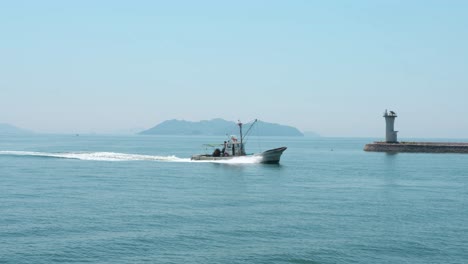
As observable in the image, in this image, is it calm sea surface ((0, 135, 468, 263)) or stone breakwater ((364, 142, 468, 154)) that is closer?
calm sea surface ((0, 135, 468, 263))

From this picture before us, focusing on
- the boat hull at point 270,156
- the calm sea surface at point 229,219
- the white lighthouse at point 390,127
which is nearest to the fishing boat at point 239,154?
the boat hull at point 270,156

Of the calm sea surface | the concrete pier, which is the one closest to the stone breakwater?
the concrete pier

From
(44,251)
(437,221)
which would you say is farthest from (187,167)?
(44,251)

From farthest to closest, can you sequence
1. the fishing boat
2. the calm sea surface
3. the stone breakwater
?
the stone breakwater, the fishing boat, the calm sea surface

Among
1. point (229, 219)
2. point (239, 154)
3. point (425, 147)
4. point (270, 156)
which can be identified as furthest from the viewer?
point (425, 147)

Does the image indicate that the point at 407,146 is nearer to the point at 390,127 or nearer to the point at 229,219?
the point at 390,127

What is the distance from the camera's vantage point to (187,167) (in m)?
94.8

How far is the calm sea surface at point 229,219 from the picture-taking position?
3253 cm

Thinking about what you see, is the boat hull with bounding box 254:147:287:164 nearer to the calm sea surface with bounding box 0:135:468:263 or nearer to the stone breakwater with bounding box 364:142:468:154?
the calm sea surface with bounding box 0:135:468:263

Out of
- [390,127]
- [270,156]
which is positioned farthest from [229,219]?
[390,127]

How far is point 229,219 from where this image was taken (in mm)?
43312

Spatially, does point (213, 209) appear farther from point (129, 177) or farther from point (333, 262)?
point (129, 177)

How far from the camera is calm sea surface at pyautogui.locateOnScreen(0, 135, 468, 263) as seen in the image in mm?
32531

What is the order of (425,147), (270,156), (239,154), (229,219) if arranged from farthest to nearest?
(425,147), (239,154), (270,156), (229,219)
